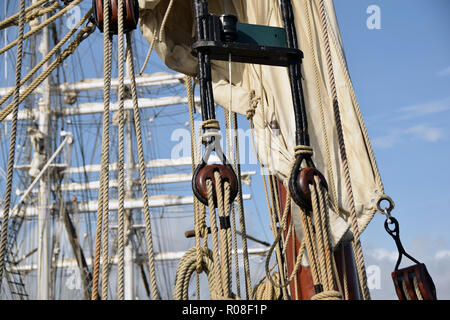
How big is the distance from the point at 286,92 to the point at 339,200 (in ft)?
3.06

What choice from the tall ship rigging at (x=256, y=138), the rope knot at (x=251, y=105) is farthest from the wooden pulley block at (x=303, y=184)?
the rope knot at (x=251, y=105)

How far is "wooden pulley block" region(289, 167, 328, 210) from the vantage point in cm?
241

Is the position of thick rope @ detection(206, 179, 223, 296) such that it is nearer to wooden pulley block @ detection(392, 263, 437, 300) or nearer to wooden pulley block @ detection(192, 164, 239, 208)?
wooden pulley block @ detection(192, 164, 239, 208)

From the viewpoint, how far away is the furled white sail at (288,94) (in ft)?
13.1

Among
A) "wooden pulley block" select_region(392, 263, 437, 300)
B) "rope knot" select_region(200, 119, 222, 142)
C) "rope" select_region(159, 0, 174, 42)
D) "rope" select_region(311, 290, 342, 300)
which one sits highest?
"rope" select_region(159, 0, 174, 42)

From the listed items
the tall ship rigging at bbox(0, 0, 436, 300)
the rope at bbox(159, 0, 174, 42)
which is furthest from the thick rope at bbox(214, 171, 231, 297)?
the rope at bbox(159, 0, 174, 42)

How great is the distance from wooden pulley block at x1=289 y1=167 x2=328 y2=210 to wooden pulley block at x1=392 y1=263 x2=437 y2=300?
0.75m

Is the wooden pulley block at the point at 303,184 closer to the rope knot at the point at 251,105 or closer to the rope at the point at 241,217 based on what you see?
the rope at the point at 241,217

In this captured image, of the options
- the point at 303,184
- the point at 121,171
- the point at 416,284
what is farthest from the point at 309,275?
the point at 121,171

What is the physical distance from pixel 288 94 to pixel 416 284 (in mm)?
1866
